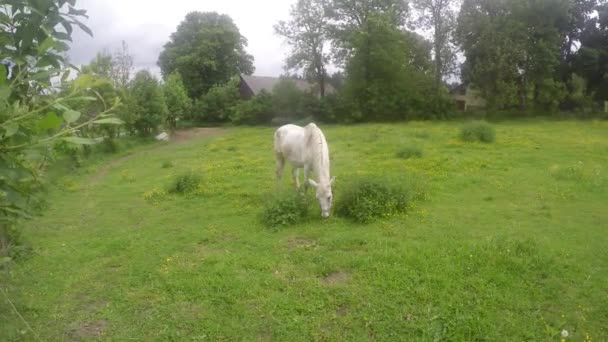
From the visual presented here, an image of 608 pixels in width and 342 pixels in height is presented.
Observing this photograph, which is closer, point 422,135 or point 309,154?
point 309,154

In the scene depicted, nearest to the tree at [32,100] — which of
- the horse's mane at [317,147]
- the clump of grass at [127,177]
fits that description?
the horse's mane at [317,147]

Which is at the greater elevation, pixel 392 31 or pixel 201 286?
pixel 392 31

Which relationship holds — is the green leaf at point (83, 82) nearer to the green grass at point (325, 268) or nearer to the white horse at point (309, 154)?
the green grass at point (325, 268)

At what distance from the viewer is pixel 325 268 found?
18.2ft

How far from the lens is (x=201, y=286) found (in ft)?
17.3

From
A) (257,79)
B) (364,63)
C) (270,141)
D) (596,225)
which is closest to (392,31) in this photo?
(364,63)

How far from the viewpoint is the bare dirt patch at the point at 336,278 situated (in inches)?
207

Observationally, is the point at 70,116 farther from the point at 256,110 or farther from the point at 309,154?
the point at 256,110

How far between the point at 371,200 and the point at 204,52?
36.5m

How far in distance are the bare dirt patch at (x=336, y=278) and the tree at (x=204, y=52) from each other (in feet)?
122

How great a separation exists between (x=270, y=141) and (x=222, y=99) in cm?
1619

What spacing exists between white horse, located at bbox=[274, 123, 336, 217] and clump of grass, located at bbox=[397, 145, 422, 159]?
4612mm

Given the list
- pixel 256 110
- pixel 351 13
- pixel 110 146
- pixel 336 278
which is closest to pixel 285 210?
pixel 336 278

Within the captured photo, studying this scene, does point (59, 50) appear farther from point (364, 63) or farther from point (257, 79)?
point (257, 79)
